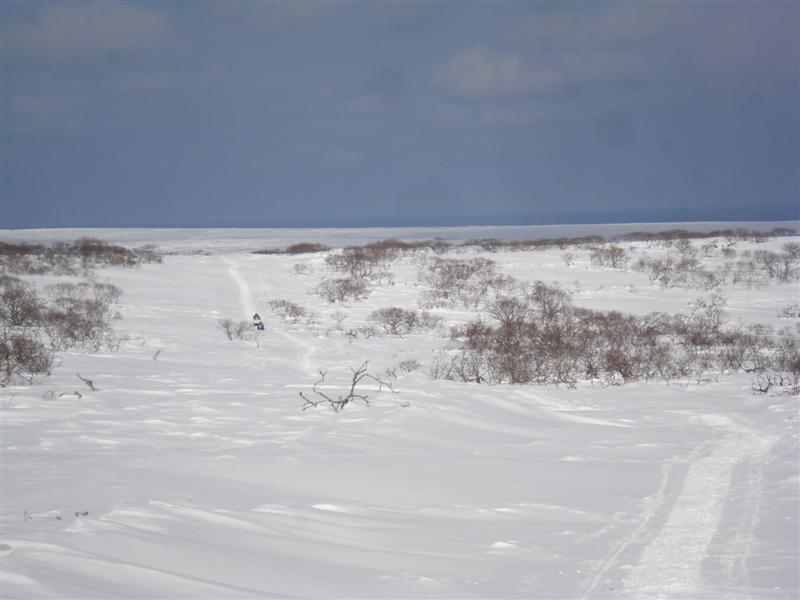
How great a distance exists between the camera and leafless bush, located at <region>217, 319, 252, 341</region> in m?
16.2

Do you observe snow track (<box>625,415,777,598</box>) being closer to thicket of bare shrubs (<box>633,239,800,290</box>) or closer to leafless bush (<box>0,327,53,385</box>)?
leafless bush (<box>0,327,53,385</box>)

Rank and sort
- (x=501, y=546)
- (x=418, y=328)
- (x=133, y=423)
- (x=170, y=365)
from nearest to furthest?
(x=501, y=546)
(x=133, y=423)
(x=170, y=365)
(x=418, y=328)

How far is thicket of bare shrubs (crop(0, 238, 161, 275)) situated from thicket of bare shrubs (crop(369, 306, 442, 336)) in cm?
1473

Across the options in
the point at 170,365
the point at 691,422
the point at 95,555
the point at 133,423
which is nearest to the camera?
the point at 95,555

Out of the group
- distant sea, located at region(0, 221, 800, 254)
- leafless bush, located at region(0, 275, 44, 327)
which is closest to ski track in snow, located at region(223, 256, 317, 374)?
leafless bush, located at region(0, 275, 44, 327)

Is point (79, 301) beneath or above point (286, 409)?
above

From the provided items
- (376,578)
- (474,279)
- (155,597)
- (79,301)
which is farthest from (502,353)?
(474,279)

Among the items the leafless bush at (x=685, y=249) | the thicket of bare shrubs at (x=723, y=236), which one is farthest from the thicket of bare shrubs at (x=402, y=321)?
the thicket of bare shrubs at (x=723, y=236)

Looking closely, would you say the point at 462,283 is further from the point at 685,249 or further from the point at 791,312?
the point at 685,249

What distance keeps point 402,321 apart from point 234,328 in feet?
13.6

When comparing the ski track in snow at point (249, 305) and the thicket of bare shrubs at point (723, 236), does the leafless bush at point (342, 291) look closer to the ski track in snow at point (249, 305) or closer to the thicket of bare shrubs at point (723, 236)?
the ski track in snow at point (249, 305)

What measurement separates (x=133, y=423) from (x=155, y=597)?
15.7ft

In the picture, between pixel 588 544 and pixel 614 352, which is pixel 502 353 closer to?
pixel 614 352

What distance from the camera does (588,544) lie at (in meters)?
4.34
